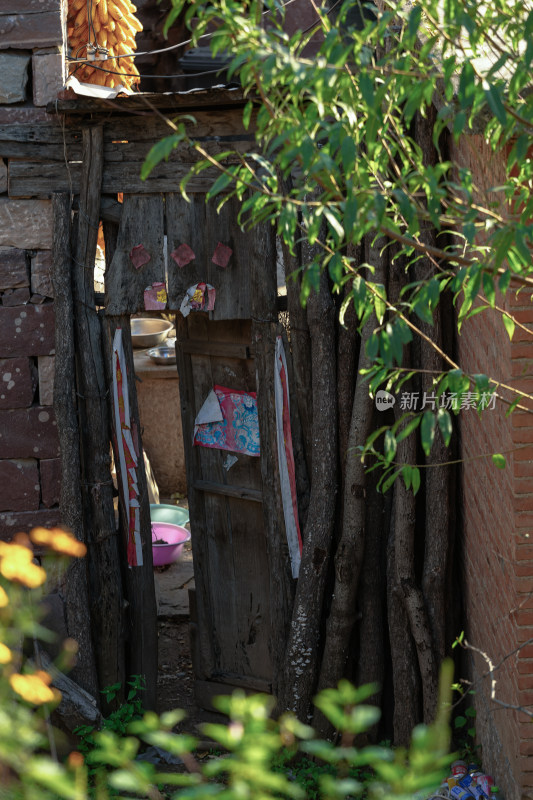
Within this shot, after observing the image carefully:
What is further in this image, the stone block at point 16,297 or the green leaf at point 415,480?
the stone block at point 16,297

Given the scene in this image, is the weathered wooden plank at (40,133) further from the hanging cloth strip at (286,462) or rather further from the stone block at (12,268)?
the hanging cloth strip at (286,462)

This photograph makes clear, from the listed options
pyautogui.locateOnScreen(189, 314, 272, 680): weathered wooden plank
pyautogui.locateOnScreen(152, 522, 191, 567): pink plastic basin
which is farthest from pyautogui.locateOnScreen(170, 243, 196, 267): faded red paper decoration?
pyautogui.locateOnScreen(152, 522, 191, 567): pink plastic basin

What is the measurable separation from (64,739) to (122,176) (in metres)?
3.04

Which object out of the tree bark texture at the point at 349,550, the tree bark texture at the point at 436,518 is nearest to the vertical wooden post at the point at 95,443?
the tree bark texture at the point at 349,550

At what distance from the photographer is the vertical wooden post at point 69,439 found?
193 inches

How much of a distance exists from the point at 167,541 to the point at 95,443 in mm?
2868

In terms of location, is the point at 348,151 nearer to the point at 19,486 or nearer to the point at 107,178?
the point at 107,178

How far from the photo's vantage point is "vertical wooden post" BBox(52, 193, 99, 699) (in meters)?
4.90

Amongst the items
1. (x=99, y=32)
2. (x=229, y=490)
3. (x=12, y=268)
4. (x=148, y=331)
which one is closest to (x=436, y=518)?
(x=229, y=490)

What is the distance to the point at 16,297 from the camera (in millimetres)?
4992

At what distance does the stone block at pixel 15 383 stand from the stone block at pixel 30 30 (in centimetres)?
168

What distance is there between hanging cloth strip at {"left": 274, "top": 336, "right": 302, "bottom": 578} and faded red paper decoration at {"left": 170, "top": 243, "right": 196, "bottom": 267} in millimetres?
661

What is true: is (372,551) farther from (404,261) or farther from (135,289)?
(135,289)

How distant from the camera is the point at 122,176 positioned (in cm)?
494
